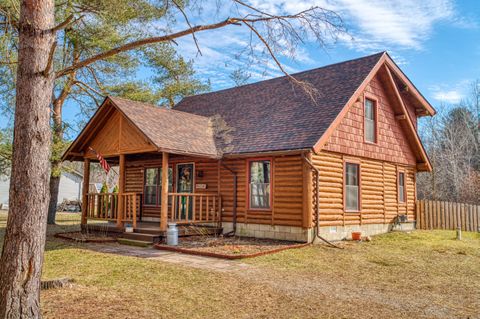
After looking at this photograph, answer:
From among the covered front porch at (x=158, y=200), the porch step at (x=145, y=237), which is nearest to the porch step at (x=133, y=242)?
the porch step at (x=145, y=237)

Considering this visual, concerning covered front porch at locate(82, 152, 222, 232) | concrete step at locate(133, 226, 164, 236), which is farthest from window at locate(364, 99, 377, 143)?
concrete step at locate(133, 226, 164, 236)

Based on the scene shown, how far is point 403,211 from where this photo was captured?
57.5ft

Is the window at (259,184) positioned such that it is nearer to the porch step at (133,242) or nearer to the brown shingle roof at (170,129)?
the brown shingle roof at (170,129)

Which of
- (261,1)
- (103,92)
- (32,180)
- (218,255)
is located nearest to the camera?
(32,180)

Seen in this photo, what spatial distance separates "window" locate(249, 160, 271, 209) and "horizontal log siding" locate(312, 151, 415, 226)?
1742 mm

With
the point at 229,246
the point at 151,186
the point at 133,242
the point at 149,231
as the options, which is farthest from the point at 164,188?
the point at 151,186

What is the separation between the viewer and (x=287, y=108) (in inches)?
599

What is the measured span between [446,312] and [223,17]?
5713mm

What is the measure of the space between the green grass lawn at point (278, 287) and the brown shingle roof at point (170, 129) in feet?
12.8

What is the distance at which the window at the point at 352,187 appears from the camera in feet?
47.2

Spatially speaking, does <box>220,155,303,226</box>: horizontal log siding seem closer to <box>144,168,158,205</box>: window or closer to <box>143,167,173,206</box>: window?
<box>143,167,173,206</box>: window

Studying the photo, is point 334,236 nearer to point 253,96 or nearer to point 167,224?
point 167,224

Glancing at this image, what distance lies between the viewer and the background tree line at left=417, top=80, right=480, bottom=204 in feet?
98.0

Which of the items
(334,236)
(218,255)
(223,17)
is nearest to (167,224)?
(218,255)
